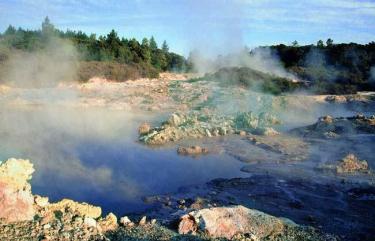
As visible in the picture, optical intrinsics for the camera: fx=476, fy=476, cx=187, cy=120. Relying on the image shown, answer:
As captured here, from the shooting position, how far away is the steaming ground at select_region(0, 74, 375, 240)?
11203 millimetres

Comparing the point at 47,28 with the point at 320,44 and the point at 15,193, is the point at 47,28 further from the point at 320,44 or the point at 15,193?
the point at 15,193

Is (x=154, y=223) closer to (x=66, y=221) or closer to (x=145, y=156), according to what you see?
(x=66, y=221)

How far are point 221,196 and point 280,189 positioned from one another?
5.56 feet

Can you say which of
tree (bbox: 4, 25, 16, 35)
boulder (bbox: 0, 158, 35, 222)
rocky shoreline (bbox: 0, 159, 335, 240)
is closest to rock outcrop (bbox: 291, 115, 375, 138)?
rocky shoreline (bbox: 0, 159, 335, 240)

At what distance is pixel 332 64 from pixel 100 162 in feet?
103

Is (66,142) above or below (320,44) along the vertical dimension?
below

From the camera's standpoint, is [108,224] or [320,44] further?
[320,44]

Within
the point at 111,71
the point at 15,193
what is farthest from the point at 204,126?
the point at 111,71

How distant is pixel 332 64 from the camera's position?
41250 millimetres

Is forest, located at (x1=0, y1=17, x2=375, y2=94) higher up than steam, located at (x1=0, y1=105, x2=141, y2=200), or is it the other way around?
forest, located at (x1=0, y1=17, x2=375, y2=94)

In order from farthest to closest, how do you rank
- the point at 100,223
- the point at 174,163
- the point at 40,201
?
the point at 174,163
the point at 40,201
the point at 100,223

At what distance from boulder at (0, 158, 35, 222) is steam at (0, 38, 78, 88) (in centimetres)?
2174

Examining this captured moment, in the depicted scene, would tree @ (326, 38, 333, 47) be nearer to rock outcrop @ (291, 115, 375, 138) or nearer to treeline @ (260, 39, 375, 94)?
treeline @ (260, 39, 375, 94)

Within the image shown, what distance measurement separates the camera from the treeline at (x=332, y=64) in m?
35.3
